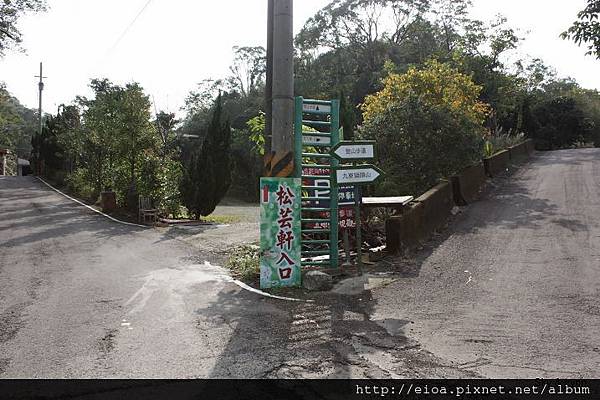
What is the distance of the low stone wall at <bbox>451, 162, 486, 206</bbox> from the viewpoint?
14445 millimetres

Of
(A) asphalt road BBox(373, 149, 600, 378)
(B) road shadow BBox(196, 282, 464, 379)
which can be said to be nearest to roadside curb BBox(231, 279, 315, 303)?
(B) road shadow BBox(196, 282, 464, 379)

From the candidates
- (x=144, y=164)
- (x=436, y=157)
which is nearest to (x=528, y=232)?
(x=436, y=157)

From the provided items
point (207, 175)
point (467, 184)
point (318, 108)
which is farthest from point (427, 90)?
point (318, 108)

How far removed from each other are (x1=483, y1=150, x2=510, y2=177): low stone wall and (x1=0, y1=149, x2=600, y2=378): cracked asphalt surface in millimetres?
7065

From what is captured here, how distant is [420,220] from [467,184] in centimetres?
527

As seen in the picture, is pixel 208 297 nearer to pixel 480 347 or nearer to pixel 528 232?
pixel 480 347

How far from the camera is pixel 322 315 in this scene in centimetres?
639

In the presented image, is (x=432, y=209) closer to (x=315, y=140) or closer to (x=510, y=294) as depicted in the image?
(x=315, y=140)

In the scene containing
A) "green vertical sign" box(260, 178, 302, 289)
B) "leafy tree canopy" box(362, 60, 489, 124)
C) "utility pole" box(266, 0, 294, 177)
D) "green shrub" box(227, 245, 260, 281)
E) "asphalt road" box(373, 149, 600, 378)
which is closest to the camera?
"asphalt road" box(373, 149, 600, 378)

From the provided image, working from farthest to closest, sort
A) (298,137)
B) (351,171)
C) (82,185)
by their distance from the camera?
1. (82,185)
2. (298,137)
3. (351,171)

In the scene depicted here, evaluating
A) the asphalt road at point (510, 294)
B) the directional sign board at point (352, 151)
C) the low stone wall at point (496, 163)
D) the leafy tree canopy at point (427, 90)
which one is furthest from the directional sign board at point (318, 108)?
the low stone wall at point (496, 163)

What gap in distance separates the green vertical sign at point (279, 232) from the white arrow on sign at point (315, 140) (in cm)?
101

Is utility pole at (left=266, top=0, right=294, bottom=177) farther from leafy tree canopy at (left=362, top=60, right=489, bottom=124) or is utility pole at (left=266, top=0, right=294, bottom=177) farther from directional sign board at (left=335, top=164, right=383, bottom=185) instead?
leafy tree canopy at (left=362, top=60, right=489, bottom=124)

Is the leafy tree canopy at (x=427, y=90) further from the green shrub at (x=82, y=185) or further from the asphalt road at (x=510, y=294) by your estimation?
the green shrub at (x=82, y=185)
